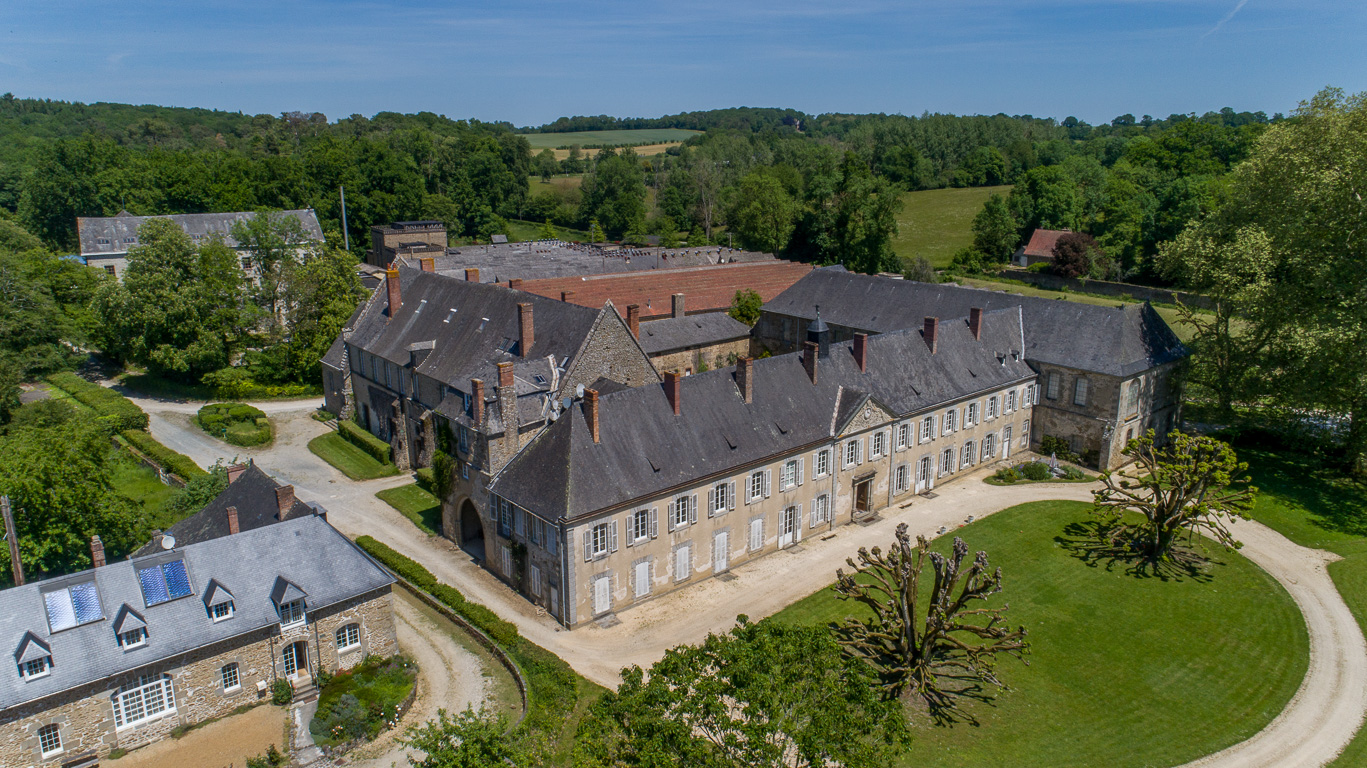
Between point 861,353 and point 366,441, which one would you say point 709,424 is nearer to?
point 861,353

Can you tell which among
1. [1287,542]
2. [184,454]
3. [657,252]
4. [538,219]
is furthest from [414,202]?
[1287,542]

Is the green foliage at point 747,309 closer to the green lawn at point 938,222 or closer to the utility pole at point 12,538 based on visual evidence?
the green lawn at point 938,222

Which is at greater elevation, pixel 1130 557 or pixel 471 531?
pixel 471 531

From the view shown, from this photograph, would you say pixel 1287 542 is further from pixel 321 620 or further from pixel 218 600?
pixel 218 600

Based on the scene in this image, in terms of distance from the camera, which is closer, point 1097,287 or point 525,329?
point 525,329

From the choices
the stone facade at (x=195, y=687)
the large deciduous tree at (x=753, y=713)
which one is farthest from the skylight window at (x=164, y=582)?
the large deciduous tree at (x=753, y=713)

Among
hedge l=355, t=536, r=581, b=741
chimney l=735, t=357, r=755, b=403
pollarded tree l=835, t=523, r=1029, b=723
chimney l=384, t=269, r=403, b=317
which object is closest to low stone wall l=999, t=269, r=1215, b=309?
chimney l=735, t=357, r=755, b=403

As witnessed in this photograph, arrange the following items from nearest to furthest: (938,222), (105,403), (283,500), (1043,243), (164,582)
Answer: (164,582) < (283,500) < (105,403) < (1043,243) < (938,222)

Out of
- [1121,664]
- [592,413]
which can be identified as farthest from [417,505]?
[1121,664]
